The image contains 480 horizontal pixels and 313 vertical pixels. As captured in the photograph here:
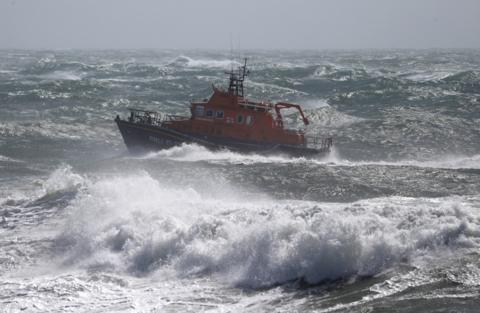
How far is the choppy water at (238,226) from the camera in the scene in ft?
35.4

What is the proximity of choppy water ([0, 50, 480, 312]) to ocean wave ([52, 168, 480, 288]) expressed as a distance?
29 millimetres

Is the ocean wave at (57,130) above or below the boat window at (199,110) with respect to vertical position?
below

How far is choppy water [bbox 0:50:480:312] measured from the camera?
10.8 metres

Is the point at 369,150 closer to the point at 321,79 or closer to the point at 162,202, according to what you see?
the point at 162,202

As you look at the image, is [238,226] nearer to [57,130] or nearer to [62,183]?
[62,183]

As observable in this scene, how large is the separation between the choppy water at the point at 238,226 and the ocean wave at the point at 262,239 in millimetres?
29

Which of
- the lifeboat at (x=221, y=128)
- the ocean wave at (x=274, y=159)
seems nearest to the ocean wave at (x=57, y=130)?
the lifeboat at (x=221, y=128)

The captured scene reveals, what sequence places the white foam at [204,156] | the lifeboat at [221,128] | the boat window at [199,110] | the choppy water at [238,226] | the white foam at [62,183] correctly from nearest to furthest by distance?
Result: 1. the choppy water at [238,226]
2. the white foam at [62,183]
3. the white foam at [204,156]
4. the lifeboat at [221,128]
5. the boat window at [199,110]

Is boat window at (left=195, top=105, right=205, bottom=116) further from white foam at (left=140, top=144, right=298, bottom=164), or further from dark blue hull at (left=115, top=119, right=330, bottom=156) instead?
white foam at (left=140, top=144, right=298, bottom=164)

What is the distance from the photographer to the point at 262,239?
12.4 metres

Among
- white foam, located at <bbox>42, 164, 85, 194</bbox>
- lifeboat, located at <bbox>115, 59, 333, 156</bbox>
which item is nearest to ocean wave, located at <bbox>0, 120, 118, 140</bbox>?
lifeboat, located at <bbox>115, 59, 333, 156</bbox>

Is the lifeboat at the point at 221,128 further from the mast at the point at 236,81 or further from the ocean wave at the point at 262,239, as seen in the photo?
the ocean wave at the point at 262,239

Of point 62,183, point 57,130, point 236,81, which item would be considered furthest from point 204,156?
point 57,130

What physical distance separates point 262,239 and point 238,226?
3.46ft
